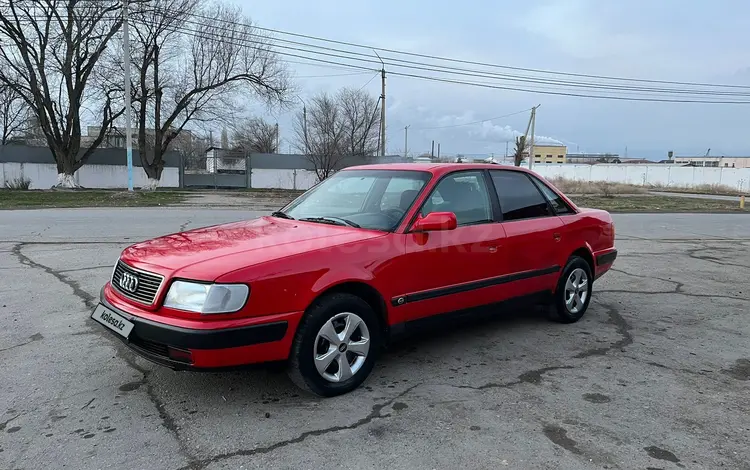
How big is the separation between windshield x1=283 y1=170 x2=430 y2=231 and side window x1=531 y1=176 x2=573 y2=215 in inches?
60.6

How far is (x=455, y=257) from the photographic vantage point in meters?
4.13

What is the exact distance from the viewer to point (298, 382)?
133 inches

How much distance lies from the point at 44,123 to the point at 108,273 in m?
24.3

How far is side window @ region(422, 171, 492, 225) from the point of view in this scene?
167 inches

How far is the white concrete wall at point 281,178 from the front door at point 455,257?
33300 millimetres

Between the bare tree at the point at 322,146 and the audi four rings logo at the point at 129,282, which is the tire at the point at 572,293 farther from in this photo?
the bare tree at the point at 322,146

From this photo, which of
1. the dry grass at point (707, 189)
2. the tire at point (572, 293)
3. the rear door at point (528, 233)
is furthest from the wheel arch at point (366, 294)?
the dry grass at point (707, 189)

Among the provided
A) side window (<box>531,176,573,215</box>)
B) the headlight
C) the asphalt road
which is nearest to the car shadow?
the asphalt road

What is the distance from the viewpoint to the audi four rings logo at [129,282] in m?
3.38

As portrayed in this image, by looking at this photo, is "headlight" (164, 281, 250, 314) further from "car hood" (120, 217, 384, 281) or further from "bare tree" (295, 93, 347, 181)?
"bare tree" (295, 93, 347, 181)

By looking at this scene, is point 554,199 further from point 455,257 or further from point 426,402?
point 426,402

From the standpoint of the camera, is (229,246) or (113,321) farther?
(229,246)

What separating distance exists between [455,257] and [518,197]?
3.90 feet

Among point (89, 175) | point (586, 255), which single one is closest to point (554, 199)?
point (586, 255)
